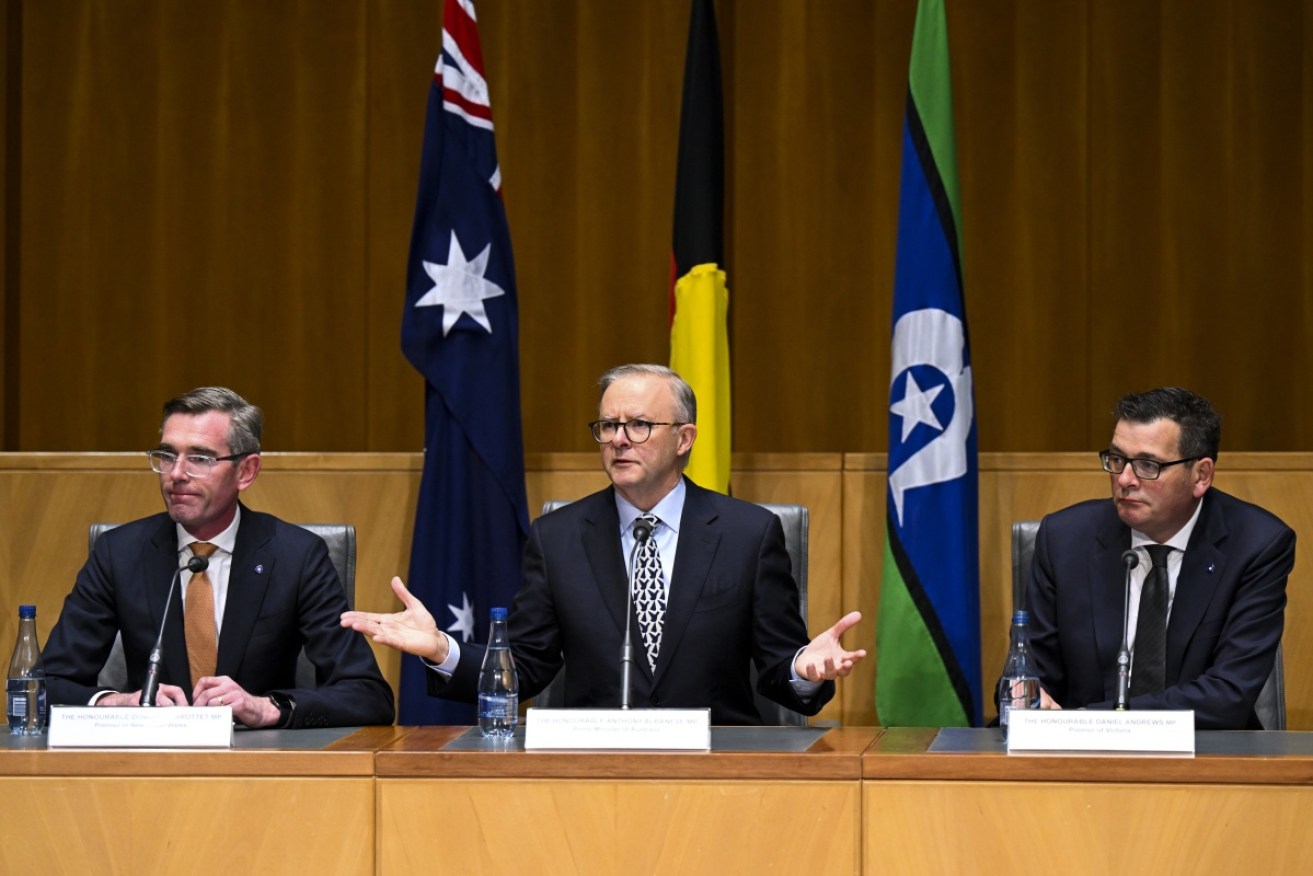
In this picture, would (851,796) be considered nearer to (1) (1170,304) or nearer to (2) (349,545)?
(2) (349,545)

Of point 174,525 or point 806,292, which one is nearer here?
point 174,525

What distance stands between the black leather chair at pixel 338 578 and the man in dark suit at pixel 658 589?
0.39 m

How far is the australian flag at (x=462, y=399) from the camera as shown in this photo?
406 centimetres

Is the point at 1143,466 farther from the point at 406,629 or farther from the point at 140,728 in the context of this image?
the point at 140,728

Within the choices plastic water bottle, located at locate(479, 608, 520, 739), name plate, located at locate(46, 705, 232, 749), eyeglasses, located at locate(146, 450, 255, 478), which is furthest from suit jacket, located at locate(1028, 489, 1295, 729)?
eyeglasses, located at locate(146, 450, 255, 478)

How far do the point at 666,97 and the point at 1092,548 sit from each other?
124 inches

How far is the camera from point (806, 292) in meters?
5.92

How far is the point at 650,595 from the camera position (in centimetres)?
326

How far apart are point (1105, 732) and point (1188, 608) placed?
0.86 m

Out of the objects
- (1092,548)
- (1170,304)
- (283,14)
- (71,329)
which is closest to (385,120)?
(283,14)

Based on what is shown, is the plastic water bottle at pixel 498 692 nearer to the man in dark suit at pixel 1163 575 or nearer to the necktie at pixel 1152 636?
the man in dark suit at pixel 1163 575

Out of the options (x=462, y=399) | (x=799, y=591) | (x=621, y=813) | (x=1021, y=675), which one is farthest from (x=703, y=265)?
(x=621, y=813)

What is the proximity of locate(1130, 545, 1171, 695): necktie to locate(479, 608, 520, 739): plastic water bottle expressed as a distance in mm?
1273

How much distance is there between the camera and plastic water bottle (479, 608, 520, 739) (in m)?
2.66
